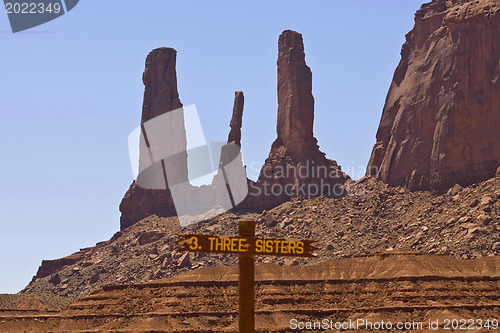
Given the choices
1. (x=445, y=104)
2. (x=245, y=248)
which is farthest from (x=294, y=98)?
(x=245, y=248)

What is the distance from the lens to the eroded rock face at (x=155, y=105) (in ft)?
574

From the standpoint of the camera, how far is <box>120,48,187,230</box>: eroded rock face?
17500 centimetres

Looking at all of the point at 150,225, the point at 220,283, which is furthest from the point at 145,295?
the point at 150,225

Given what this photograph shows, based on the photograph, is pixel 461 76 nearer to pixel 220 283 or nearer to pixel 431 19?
pixel 431 19

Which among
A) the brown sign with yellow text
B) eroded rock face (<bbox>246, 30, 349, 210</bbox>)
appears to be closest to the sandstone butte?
eroded rock face (<bbox>246, 30, 349, 210</bbox>)

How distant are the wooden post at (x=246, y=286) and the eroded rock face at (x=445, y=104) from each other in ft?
353

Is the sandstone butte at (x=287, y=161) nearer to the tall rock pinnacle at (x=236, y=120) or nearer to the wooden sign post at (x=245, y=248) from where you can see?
the tall rock pinnacle at (x=236, y=120)

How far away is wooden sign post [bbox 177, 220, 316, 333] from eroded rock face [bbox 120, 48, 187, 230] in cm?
13858

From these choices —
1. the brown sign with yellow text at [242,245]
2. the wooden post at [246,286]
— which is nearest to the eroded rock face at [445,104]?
the brown sign with yellow text at [242,245]

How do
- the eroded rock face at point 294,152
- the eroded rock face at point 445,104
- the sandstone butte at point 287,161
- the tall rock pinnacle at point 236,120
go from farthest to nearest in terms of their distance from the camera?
the tall rock pinnacle at point 236,120
the sandstone butte at point 287,161
the eroded rock face at point 294,152
the eroded rock face at point 445,104

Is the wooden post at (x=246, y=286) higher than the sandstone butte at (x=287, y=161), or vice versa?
the sandstone butte at (x=287, y=161)

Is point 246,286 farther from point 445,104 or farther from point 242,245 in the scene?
point 445,104

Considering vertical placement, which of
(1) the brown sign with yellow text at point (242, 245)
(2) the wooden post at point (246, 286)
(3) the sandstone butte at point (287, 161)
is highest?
(3) the sandstone butte at point (287, 161)

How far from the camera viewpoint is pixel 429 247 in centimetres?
12644
